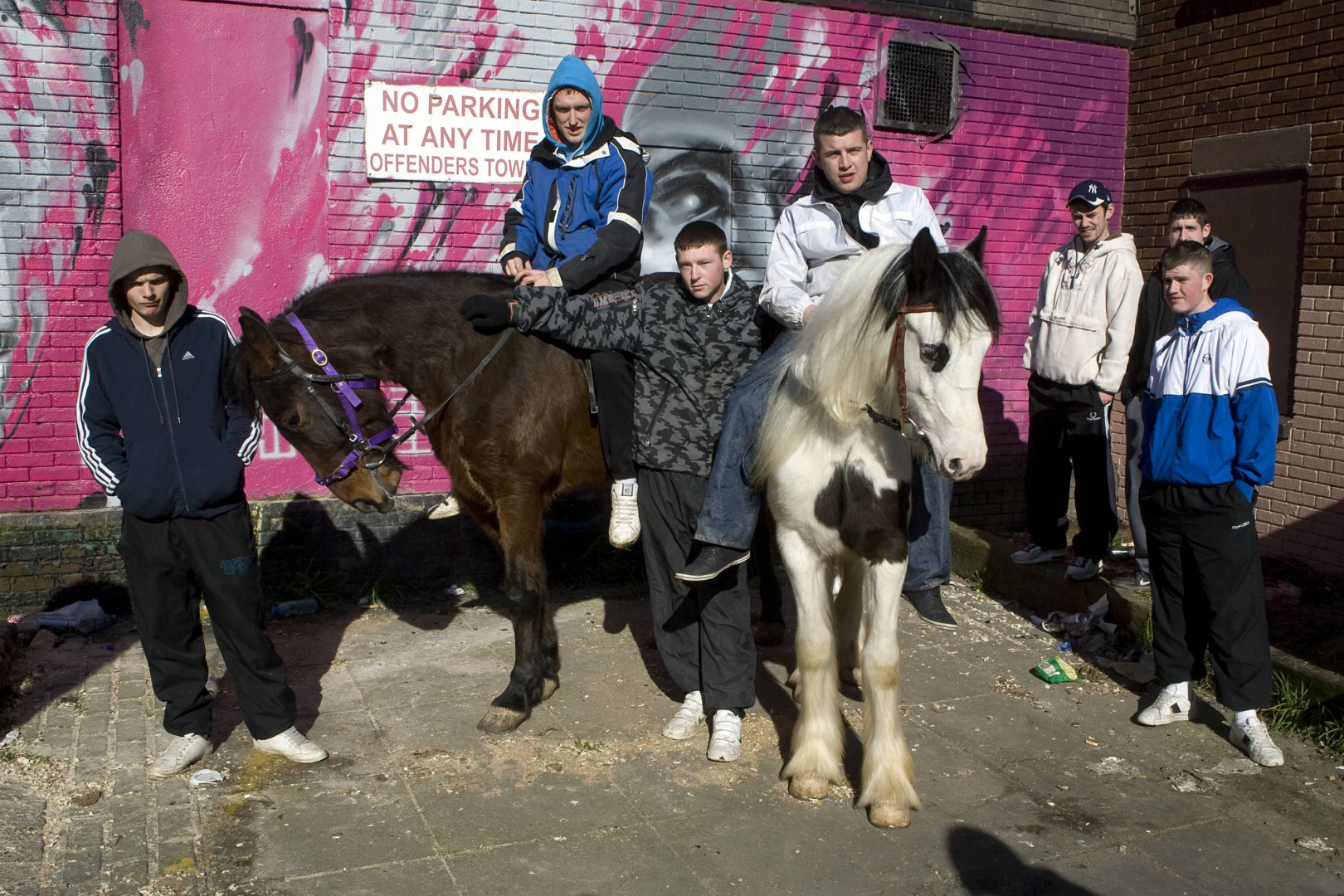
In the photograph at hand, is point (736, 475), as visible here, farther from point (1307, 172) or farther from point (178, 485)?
point (1307, 172)

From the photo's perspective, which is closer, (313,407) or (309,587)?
(313,407)

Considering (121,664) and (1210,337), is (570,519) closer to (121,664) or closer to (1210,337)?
(121,664)

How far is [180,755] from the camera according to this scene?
14.0ft

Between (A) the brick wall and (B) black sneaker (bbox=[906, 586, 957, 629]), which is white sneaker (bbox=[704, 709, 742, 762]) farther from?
(A) the brick wall

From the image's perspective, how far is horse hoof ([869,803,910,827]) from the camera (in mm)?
3840

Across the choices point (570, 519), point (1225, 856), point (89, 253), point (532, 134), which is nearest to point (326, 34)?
point (532, 134)

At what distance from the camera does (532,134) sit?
24.5 feet

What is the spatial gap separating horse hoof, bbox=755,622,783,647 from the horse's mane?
2233mm

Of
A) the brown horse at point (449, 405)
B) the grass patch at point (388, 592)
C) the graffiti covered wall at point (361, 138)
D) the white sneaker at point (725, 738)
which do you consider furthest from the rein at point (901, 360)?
the grass patch at point (388, 592)

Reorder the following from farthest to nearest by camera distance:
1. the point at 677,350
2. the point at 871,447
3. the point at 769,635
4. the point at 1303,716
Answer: the point at 769,635
the point at 1303,716
the point at 677,350
the point at 871,447

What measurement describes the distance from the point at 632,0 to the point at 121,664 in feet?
18.4

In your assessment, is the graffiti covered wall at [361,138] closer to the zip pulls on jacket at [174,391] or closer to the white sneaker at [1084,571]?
the white sneaker at [1084,571]

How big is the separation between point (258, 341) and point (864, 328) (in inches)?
95.0

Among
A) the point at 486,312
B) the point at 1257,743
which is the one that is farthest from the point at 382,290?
the point at 1257,743
